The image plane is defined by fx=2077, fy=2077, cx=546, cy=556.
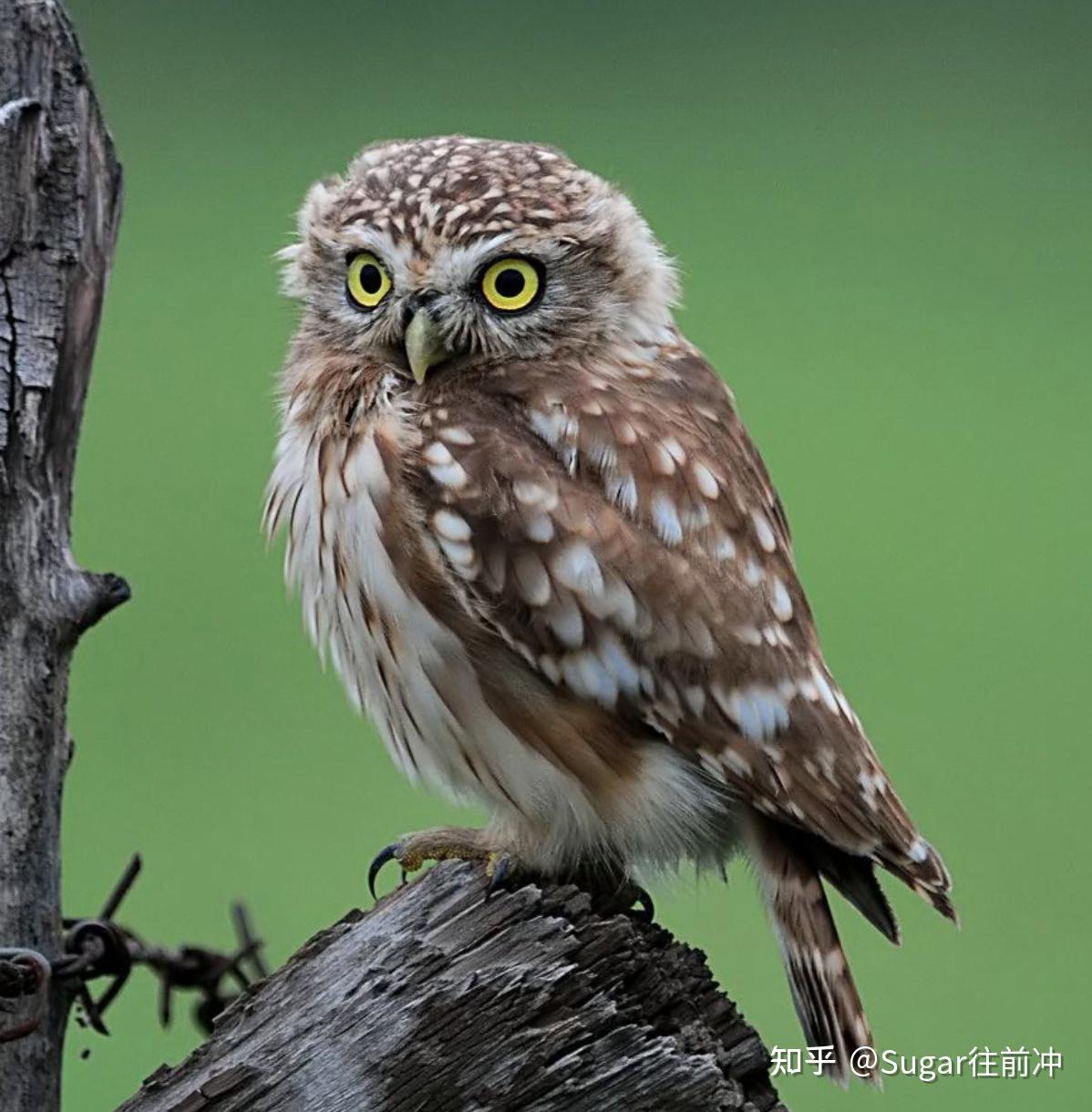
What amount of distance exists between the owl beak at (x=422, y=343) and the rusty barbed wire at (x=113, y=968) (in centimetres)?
80

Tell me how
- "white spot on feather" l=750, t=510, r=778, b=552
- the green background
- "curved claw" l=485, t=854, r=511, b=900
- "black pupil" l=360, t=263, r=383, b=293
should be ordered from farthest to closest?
the green background < "black pupil" l=360, t=263, r=383, b=293 < "white spot on feather" l=750, t=510, r=778, b=552 < "curved claw" l=485, t=854, r=511, b=900

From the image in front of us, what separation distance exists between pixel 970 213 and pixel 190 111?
14.2ft

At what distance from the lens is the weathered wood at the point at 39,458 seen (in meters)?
2.45

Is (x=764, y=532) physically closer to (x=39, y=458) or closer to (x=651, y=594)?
(x=651, y=594)

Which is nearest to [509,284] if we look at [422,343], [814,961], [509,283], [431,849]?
[509,283]

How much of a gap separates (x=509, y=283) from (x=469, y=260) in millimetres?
78

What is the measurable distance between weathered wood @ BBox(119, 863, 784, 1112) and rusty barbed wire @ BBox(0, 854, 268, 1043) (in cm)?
27

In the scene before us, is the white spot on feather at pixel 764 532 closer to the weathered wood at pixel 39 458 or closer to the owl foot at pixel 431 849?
the owl foot at pixel 431 849

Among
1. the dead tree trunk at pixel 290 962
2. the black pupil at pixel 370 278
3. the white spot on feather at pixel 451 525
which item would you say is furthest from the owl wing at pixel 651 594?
the dead tree trunk at pixel 290 962

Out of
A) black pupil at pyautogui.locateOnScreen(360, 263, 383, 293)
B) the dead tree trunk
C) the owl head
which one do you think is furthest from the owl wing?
the dead tree trunk

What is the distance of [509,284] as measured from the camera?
10.1ft

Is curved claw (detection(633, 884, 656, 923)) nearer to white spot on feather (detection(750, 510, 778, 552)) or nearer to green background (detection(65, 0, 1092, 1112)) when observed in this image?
white spot on feather (detection(750, 510, 778, 552))

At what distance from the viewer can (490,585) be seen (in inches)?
111

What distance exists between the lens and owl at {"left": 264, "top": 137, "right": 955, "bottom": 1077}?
283 cm
